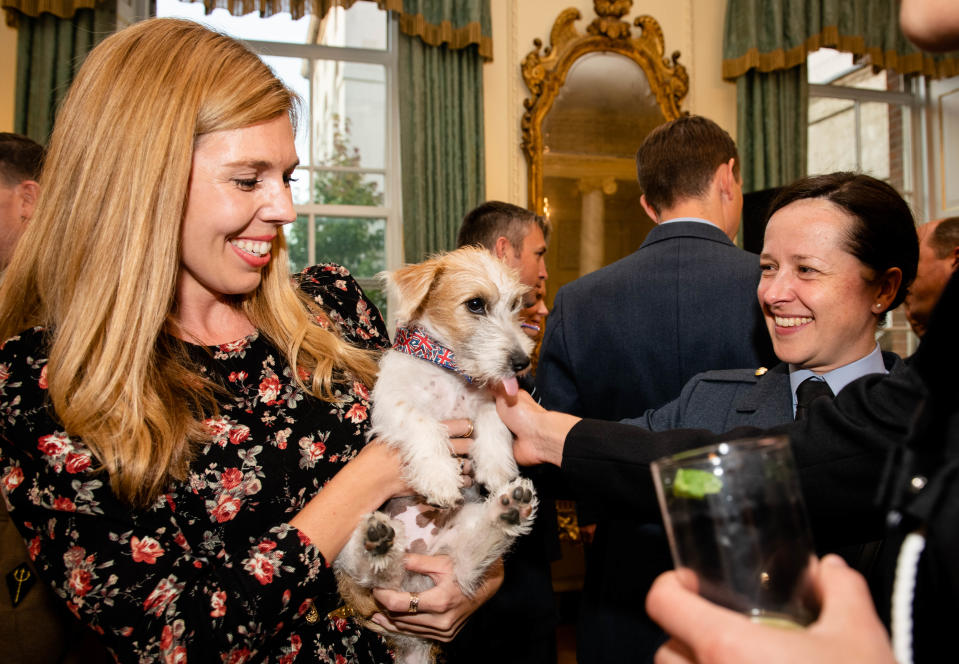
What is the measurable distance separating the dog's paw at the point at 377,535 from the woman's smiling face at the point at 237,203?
661 mm

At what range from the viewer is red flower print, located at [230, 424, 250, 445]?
1.56 m

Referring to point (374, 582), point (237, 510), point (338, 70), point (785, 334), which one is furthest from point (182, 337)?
point (338, 70)

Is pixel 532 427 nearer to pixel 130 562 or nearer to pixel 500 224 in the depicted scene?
pixel 130 562

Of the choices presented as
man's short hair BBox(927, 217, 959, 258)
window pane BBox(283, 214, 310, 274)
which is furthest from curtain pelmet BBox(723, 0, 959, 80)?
window pane BBox(283, 214, 310, 274)

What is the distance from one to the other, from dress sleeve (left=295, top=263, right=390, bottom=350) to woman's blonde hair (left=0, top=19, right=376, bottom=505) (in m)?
0.53

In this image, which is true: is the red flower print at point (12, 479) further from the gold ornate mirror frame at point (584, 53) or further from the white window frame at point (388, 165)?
the gold ornate mirror frame at point (584, 53)

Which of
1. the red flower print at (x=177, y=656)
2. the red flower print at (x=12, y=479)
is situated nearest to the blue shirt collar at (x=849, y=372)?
the red flower print at (x=177, y=656)

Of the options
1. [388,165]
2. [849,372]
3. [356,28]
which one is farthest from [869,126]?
[849,372]

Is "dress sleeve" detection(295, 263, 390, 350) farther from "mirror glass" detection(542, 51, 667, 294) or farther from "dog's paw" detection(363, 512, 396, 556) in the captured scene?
"mirror glass" detection(542, 51, 667, 294)

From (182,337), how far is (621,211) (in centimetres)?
475

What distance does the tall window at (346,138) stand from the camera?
5.89 meters

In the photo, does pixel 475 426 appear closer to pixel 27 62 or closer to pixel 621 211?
pixel 621 211

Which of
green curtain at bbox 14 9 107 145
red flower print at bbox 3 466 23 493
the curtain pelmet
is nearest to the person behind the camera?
red flower print at bbox 3 466 23 493

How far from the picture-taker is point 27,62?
16.0 ft
